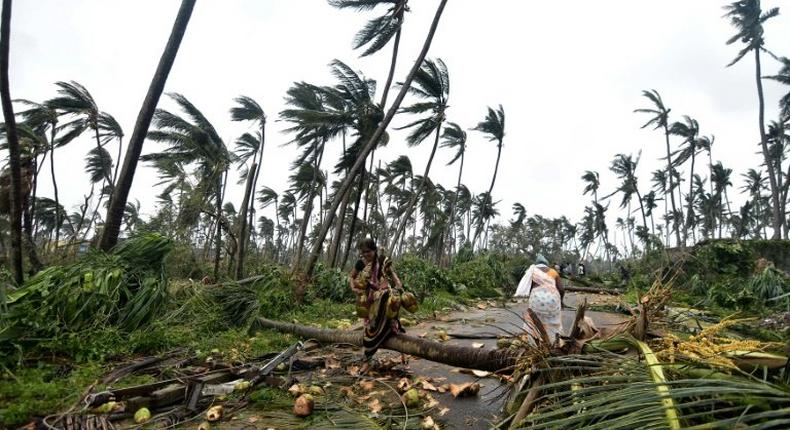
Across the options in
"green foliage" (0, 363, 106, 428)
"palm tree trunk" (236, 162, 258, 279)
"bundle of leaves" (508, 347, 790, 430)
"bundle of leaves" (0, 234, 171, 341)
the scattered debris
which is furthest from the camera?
"palm tree trunk" (236, 162, 258, 279)

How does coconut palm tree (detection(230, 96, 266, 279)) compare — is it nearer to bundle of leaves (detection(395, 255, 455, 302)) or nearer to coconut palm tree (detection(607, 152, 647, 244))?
bundle of leaves (detection(395, 255, 455, 302))

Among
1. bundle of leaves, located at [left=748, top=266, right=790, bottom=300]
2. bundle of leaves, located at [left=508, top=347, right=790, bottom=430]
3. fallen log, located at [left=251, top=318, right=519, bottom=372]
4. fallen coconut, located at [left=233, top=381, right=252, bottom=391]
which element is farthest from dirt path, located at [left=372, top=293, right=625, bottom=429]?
bundle of leaves, located at [left=748, top=266, right=790, bottom=300]

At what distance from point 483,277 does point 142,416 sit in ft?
48.1

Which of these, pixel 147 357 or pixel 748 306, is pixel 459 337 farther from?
pixel 748 306

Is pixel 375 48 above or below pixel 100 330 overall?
above

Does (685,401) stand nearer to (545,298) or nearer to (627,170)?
(545,298)

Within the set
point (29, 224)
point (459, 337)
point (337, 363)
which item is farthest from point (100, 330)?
point (29, 224)

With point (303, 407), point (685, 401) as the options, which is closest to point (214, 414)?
point (303, 407)

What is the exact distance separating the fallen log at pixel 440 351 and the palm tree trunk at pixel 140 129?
A: 3283 mm

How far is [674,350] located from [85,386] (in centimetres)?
458

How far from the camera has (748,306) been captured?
416 inches

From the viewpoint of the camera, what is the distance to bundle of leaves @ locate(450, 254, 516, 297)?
50.7 ft

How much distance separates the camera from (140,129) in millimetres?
6219

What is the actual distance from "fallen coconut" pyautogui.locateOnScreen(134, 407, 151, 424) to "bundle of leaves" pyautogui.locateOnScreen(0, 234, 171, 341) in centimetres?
215
